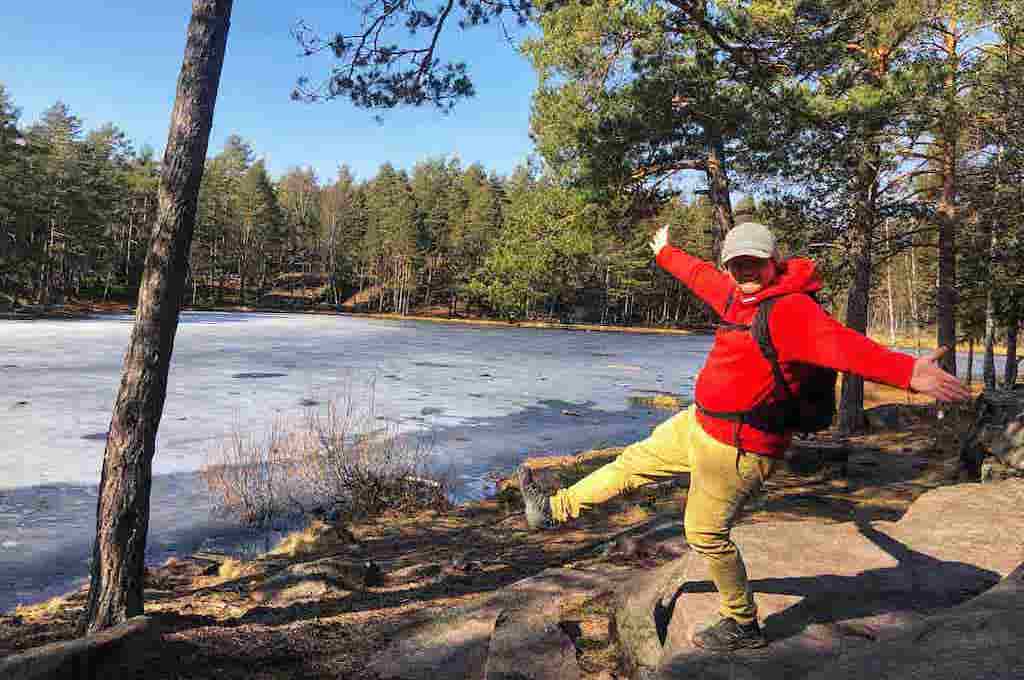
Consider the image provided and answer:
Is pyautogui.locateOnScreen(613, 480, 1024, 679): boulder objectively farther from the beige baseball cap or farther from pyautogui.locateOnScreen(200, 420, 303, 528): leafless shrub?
pyautogui.locateOnScreen(200, 420, 303, 528): leafless shrub

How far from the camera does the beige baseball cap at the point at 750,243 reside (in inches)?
98.6

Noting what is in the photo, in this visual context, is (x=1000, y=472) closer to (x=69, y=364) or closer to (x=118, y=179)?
(x=69, y=364)

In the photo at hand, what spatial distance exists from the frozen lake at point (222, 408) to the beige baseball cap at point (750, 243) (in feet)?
18.2

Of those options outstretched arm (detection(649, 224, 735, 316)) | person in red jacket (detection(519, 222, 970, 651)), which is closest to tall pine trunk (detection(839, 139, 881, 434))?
outstretched arm (detection(649, 224, 735, 316))

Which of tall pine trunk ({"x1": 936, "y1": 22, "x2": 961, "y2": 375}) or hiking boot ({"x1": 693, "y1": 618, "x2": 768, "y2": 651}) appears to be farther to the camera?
tall pine trunk ({"x1": 936, "y1": 22, "x2": 961, "y2": 375})

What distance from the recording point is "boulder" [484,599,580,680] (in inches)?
110

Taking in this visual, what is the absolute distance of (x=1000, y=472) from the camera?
644 centimetres

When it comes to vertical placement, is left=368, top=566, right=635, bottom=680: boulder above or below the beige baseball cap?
below

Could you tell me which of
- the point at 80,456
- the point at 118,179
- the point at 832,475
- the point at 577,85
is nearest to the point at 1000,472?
the point at 832,475

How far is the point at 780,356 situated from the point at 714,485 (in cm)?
58

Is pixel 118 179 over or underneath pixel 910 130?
over

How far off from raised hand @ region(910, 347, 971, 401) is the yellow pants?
61 centimetres

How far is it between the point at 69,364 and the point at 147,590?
15231mm

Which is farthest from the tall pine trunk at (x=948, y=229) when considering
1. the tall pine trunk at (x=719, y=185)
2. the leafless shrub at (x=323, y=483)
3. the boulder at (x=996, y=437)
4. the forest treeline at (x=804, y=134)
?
the leafless shrub at (x=323, y=483)
